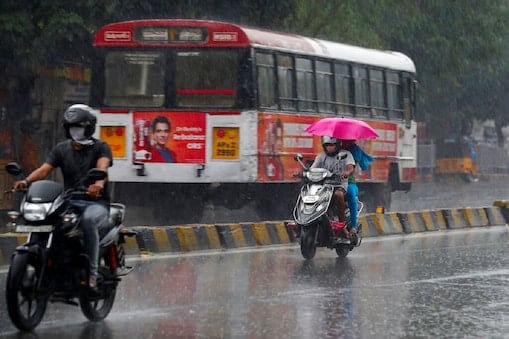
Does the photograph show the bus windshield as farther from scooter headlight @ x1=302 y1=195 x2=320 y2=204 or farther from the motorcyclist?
the motorcyclist

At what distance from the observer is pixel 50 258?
9281 mm

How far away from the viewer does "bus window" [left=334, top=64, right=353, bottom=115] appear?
77.7 feet

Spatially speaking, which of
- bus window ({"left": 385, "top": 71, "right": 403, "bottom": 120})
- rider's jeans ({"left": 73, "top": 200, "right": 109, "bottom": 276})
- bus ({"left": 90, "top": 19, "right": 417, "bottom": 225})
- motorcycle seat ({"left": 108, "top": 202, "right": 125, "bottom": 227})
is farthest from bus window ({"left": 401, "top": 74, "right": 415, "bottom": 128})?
rider's jeans ({"left": 73, "top": 200, "right": 109, "bottom": 276})

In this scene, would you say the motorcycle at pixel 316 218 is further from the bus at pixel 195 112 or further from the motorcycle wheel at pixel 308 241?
the bus at pixel 195 112

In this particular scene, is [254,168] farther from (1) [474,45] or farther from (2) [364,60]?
(1) [474,45]

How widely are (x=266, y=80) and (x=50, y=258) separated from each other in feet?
40.7

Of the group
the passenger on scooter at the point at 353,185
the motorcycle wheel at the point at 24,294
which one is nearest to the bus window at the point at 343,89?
the passenger on scooter at the point at 353,185

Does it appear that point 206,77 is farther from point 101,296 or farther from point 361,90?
→ point 101,296

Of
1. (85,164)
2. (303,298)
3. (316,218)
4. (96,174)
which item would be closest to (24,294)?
(96,174)

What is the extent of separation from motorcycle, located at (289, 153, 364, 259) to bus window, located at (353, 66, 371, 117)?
8449 millimetres

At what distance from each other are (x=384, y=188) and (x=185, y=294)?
14.4m

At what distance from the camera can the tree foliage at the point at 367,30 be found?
24641mm

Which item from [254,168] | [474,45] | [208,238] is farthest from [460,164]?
[208,238]

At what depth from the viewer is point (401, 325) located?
32.4ft
